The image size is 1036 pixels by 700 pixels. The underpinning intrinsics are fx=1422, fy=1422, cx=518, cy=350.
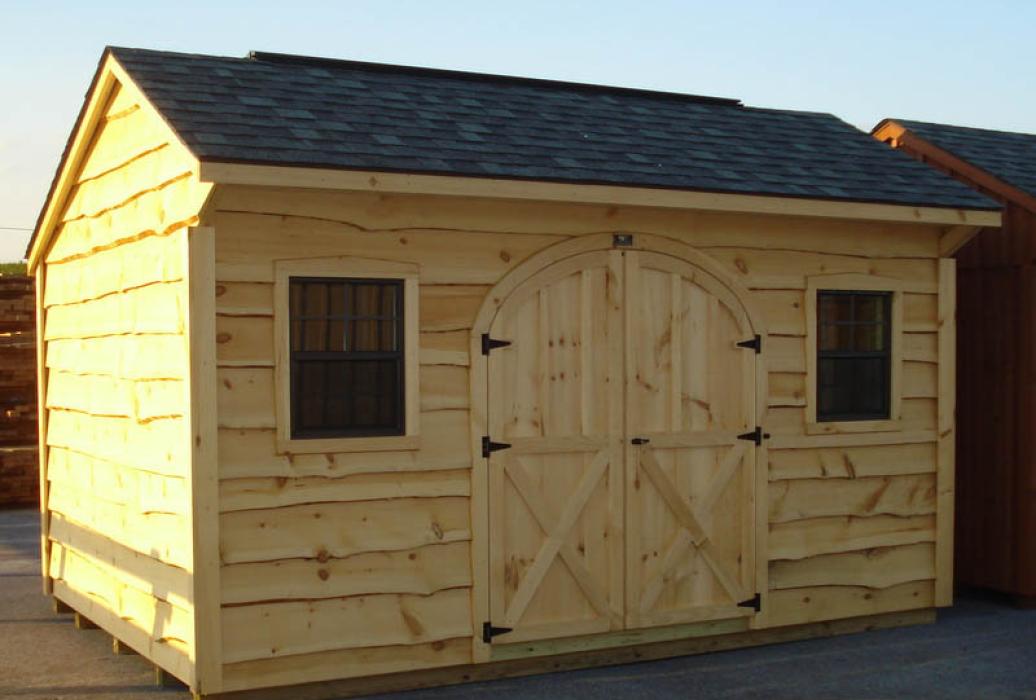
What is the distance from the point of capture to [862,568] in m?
10.0

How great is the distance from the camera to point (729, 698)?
8219 mm

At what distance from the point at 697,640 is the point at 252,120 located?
4.38 metres

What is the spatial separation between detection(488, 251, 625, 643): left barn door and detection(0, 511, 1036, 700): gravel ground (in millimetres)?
461

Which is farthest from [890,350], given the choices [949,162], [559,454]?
[559,454]

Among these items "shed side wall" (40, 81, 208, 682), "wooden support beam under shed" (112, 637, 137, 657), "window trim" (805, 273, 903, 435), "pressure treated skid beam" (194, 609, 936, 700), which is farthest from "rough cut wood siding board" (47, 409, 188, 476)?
"window trim" (805, 273, 903, 435)

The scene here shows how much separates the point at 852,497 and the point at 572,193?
10.4 ft

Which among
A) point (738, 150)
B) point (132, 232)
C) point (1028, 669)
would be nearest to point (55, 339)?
point (132, 232)

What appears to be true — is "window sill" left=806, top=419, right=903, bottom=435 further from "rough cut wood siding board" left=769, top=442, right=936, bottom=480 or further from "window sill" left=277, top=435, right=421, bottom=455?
"window sill" left=277, top=435, right=421, bottom=455

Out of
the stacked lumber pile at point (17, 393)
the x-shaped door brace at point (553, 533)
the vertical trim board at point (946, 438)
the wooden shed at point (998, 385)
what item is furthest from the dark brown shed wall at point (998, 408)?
the stacked lumber pile at point (17, 393)

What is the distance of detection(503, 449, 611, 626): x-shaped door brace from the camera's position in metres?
8.66

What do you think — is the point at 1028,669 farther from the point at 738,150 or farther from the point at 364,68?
the point at 364,68

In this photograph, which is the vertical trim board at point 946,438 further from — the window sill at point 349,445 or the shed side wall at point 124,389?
the shed side wall at point 124,389

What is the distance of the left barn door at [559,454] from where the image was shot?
28.3ft

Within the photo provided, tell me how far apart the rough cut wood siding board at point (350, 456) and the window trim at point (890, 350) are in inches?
103
